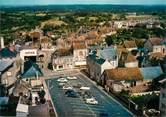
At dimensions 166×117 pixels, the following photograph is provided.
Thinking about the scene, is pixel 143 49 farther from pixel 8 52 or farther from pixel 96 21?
pixel 96 21

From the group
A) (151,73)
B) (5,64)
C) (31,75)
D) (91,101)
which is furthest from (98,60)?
(5,64)

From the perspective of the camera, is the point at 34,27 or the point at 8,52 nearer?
the point at 8,52

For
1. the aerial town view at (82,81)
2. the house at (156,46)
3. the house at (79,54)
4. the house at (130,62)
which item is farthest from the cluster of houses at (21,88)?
the house at (156,46)

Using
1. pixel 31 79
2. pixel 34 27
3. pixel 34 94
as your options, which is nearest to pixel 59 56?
pixel 31 79

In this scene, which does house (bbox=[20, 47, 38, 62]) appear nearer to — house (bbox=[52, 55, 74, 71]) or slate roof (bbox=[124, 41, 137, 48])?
house (bbox=[52, 55, 74, 71])

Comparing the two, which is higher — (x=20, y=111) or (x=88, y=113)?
(x=20, y=111)

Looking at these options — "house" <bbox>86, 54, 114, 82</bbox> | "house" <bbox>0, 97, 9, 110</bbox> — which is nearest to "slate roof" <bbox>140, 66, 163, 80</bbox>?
"house" <bbox>86, 54, 114, 82</bbox>

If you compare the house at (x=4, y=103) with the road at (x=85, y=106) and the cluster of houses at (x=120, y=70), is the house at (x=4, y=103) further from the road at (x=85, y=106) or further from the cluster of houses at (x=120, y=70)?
the cluster of houses at (x=120, y=70)
